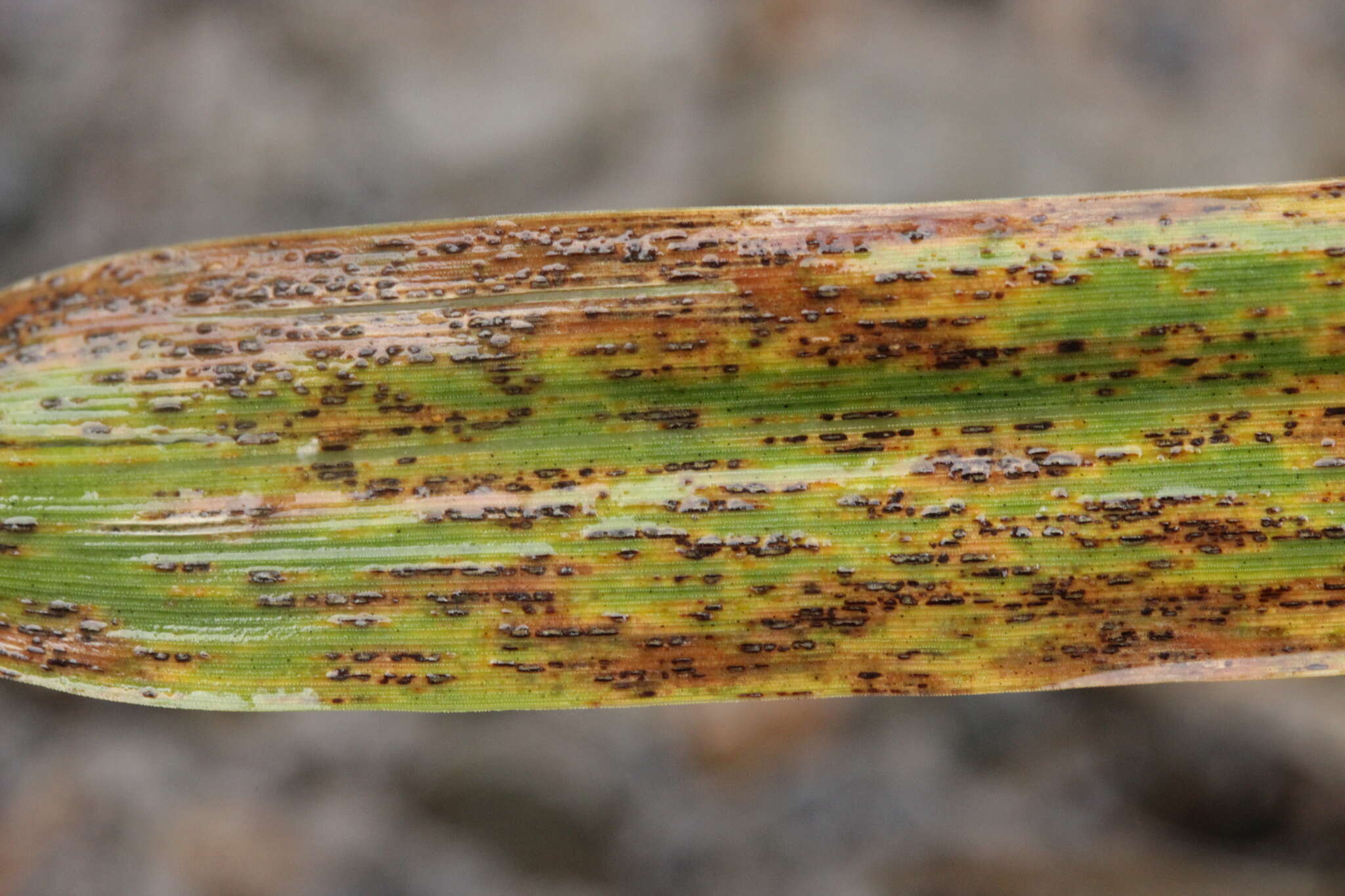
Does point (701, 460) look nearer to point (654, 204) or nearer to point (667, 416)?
point (667, 416)

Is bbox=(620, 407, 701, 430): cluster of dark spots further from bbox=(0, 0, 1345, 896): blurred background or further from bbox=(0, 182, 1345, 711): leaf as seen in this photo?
bbox=(0, 0, 1345, 896): blurred background

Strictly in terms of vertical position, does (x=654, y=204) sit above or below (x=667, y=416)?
above

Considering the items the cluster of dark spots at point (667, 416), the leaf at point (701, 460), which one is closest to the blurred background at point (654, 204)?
the leaf at point (701, 460)

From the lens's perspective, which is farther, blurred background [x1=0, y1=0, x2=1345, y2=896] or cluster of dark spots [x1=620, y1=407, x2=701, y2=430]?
blurred background [x1=0, y1=0, x2=1345, y2=896]

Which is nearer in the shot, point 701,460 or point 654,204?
point 701,460

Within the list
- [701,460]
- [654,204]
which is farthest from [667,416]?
[654,204]

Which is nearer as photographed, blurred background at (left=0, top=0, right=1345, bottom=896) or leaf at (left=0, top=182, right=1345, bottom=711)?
leaf at (left=0, top=182, right=1345, bottom=711)

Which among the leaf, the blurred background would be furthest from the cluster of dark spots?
the blurred background

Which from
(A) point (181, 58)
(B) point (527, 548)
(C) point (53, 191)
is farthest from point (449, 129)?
(B) point (527, 548)
